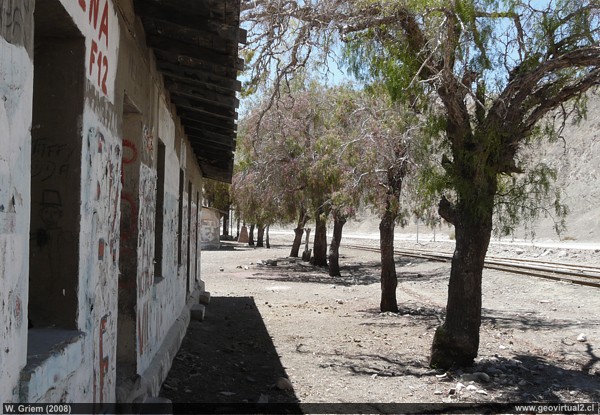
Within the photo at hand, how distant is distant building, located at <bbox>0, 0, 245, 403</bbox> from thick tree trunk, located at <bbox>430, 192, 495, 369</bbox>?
141 inches

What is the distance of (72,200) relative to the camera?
3.37 metres

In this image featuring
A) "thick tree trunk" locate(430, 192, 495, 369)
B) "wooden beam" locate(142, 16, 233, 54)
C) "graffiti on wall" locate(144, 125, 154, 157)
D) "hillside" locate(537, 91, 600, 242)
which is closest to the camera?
"wooden beam" locate(142, 16, 233, 54)

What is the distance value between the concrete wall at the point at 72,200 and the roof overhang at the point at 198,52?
0.76 ft

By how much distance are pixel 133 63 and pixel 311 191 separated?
1655cm

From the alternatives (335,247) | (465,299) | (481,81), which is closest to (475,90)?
(481,81)

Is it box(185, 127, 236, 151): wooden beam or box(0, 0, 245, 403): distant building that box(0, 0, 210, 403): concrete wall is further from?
box(185, 127, 236, 151): wooden beam

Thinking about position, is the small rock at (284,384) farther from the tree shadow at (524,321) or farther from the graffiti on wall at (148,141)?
the tree shadow at (524,321)

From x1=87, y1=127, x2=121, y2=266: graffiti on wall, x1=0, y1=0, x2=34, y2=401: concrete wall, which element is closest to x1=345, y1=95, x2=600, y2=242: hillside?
x1=87, y1=127, x2=121, y2=266: graffiti on wall

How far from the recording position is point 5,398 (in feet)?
7.80

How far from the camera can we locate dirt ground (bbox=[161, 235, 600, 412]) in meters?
7.18

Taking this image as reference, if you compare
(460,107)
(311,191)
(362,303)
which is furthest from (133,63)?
(311,191)

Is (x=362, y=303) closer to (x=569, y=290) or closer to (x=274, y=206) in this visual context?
(x=569, y=290)

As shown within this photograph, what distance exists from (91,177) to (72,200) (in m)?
0.28

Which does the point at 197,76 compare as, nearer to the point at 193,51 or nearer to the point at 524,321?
the point at 193,51
